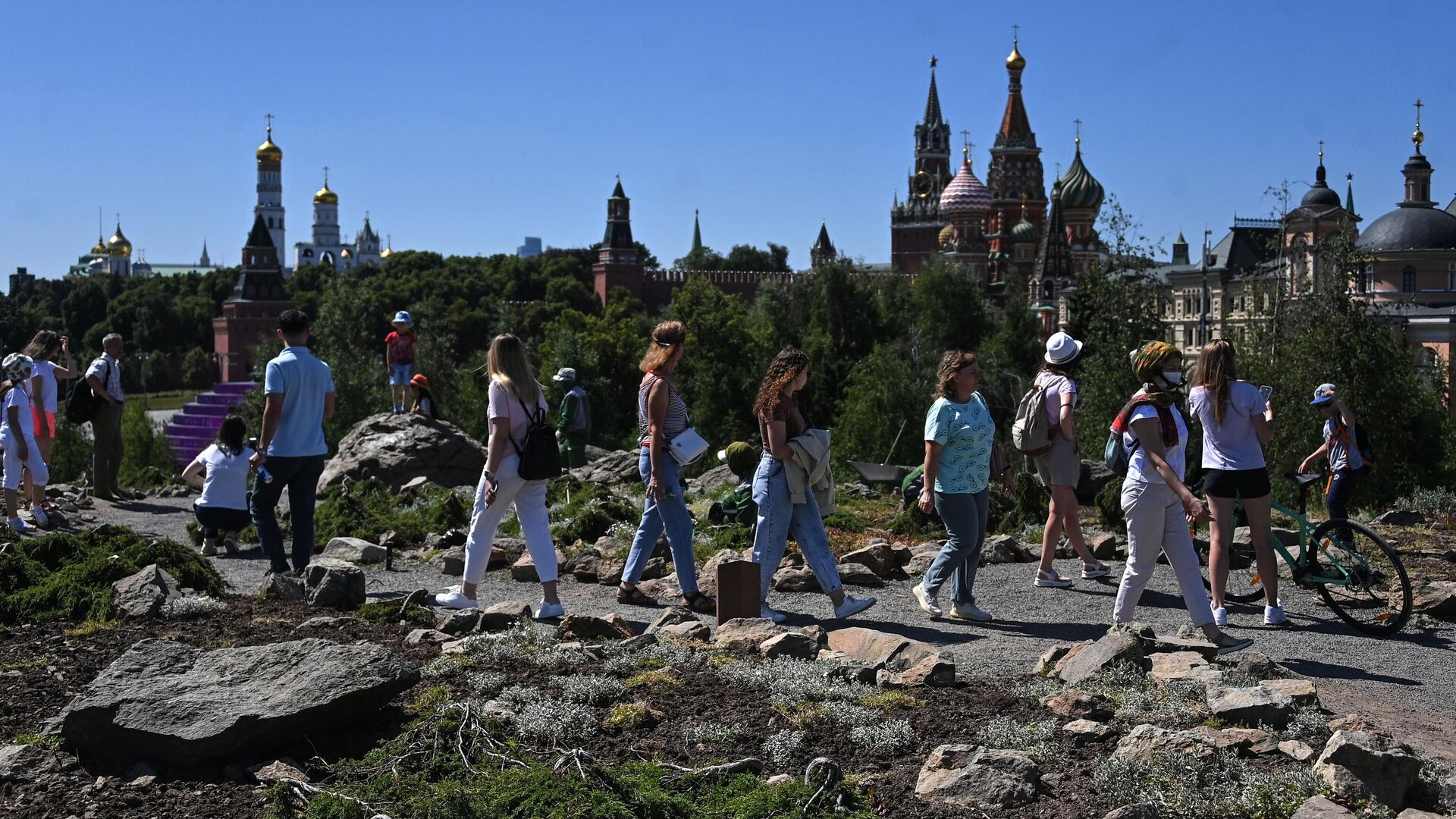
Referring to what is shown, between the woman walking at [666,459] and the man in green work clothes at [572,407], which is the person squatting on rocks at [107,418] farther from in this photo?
the woman walking at [666,459]

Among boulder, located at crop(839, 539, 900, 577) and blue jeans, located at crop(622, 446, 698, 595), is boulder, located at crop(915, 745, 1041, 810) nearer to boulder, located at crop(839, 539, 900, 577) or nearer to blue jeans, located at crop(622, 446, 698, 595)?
blue jeans, located at crop(622, 446, 698, 595)

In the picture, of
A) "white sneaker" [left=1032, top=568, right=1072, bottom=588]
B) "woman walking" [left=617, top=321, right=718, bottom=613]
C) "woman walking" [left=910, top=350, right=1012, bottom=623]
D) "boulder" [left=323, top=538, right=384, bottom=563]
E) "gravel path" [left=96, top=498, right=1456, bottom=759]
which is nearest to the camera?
"gravel path" [left=96, top=498, right=1456, bottom=759]

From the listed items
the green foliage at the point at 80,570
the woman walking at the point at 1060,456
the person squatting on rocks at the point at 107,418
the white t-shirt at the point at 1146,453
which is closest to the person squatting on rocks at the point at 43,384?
the person squatting on rocks at the point at 107,418

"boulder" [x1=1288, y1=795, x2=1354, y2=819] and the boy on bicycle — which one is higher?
the boy on bicycle

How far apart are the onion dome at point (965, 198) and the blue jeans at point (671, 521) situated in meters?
106

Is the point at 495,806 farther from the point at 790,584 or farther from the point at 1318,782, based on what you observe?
the point at 790,584

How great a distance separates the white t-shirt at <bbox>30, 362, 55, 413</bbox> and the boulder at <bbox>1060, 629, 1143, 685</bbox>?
9.50 metres

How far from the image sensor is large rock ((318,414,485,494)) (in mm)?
17078

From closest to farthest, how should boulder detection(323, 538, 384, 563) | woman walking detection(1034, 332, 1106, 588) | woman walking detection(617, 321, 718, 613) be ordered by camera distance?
1. woman walking detection(617, 321, 718, 613)
2. woman walking detection(1034, 332, 1106, 588)
3. boulder detection(323, 538, 384, 563)

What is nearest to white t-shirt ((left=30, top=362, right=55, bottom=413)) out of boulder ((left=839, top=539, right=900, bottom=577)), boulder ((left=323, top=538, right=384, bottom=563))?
boulder ((left=323, top=538, right=384, bottom=563))

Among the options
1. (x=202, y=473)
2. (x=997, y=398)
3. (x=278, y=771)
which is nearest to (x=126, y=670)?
(x=278, y=771)

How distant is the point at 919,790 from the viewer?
558 centimetres

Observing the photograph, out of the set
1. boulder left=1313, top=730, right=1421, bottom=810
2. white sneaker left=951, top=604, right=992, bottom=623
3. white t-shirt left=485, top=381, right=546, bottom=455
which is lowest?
boulder left=1313, top=730, right=1421, bottom=810

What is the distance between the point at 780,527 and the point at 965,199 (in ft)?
351
